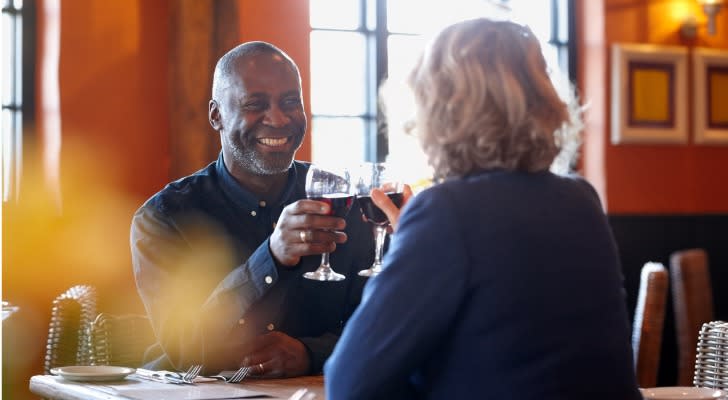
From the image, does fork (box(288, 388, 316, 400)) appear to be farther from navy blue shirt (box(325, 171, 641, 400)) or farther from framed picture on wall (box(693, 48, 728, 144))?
framed picture on wall (box(693, 48, 728, 144))

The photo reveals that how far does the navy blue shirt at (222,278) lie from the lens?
2320 mm

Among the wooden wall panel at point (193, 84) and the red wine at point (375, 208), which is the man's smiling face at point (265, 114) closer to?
the red wine at point (375, 208)

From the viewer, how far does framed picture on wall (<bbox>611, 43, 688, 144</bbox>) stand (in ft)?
20.7

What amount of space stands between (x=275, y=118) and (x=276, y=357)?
0.64 metres

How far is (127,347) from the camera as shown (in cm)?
299

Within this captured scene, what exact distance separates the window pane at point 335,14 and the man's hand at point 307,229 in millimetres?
3749

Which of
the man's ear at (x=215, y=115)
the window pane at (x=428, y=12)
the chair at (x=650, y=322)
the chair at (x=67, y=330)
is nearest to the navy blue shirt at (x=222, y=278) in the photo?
the man's ear at (x=215, y=115)

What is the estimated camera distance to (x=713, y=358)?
8.15 ft

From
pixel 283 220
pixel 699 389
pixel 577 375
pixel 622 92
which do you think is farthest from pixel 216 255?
pixel 622 92

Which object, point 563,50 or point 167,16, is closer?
point 167,16

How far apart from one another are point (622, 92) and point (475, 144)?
16.5 feet

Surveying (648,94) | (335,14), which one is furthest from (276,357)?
(648,94)

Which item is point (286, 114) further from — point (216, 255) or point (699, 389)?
point (699, 389)

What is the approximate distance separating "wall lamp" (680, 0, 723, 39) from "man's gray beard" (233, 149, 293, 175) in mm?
4497
